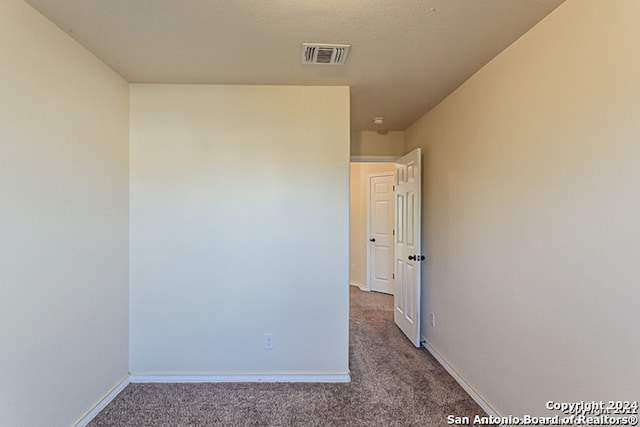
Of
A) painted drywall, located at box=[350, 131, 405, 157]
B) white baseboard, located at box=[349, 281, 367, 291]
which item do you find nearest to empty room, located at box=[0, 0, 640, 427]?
painted drywall, located at box=[350, 131, 405, 157]

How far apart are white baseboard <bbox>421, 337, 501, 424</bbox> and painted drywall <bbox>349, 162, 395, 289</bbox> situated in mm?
2653

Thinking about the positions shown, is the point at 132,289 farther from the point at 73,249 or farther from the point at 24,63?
the point at 24,63

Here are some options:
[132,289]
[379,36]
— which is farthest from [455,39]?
[132,289]

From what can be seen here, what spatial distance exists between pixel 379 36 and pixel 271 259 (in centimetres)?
178

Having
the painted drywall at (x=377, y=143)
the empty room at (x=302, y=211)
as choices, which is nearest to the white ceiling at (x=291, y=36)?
the empty room at (x=302, y=211)

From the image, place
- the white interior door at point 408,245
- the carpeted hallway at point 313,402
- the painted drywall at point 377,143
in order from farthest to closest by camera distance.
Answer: the painted drywall at point 377,143 < the white interior door at point 408,245 < the carpeted hallway at point 313,402

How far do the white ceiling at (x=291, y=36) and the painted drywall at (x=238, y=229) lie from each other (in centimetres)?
25

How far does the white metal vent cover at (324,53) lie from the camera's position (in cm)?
191

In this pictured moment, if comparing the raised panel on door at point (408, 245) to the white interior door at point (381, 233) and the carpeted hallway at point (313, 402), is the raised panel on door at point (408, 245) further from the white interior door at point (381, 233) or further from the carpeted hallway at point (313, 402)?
the white interior door at point (381, 233)

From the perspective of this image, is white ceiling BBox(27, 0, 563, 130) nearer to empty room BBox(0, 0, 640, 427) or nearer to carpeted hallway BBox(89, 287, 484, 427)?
empty room BBox(0, 0, 640, 427)

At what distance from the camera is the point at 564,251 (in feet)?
4.92

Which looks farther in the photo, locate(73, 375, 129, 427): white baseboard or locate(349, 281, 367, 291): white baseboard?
locate(349, 281, 367, 291): white baseboard

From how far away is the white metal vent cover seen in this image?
1.91 m

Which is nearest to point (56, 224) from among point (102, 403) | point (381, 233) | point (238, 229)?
point (238, 229)
